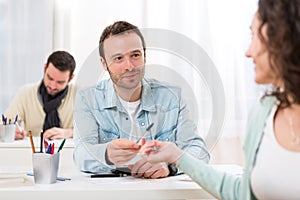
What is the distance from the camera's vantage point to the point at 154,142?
45.9 inches

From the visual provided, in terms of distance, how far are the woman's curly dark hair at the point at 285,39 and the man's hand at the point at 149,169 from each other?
42cm

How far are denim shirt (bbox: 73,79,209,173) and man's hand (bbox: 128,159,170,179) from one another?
6cm

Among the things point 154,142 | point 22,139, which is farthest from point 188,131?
point 22,139

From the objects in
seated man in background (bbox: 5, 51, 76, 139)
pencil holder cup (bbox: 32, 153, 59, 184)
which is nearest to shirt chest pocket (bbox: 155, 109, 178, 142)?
pencil holder cup (bbox: 32, 153, 59, 184)

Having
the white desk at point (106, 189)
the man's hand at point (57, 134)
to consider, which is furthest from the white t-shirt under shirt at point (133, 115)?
the man's hand at point (57, 134)

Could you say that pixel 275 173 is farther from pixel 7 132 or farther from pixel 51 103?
pixel 51 103

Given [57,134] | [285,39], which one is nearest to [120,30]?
[285,39]

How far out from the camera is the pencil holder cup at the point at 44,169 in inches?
47.2

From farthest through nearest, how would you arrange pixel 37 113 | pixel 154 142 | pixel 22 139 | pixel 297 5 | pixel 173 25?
pixel 173 25, pixel 37 113, pixel 22 139, pixel 154 142, pixel 297 5

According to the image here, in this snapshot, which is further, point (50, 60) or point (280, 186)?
point (50, 60)

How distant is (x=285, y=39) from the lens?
99 cm

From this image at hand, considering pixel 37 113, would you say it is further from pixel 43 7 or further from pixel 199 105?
pixel 199 105

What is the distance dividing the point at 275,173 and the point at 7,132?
152cm

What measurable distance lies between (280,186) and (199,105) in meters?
0.40
